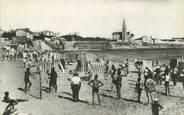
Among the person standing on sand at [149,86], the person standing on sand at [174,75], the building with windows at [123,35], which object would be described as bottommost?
the person standing on sand at [149,86]

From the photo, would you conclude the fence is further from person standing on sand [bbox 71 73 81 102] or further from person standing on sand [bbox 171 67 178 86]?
person standing on sand [bbox 171 67 178 86]

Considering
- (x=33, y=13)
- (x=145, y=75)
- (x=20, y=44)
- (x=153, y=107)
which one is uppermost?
(x=33, y=13)

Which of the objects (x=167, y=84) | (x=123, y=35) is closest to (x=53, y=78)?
(x=123, y=35)

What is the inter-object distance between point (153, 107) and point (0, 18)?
1330 millimetres

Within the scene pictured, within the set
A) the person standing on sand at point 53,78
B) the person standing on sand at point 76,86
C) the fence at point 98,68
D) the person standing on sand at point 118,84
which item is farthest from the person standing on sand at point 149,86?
the person standing on sand at point 53,78

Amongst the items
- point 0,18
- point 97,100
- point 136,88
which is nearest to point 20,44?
point 0,18

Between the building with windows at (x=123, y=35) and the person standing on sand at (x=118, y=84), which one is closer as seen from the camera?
the building with windows at (x=123, y=35)

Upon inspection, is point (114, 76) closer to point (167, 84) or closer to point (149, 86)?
point (149, 86)

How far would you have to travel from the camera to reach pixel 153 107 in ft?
11.9

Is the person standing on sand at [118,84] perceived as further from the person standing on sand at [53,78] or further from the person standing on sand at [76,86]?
the person standing on sand at [53,78]

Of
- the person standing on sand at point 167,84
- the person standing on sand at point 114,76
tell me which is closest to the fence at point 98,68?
the person standing on sand at point 114,76

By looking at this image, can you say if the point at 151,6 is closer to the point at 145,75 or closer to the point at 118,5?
the point at 118,5

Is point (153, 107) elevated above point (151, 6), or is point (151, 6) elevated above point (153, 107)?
point (151, 6)

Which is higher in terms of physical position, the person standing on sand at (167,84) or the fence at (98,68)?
the fence at (98,68)
